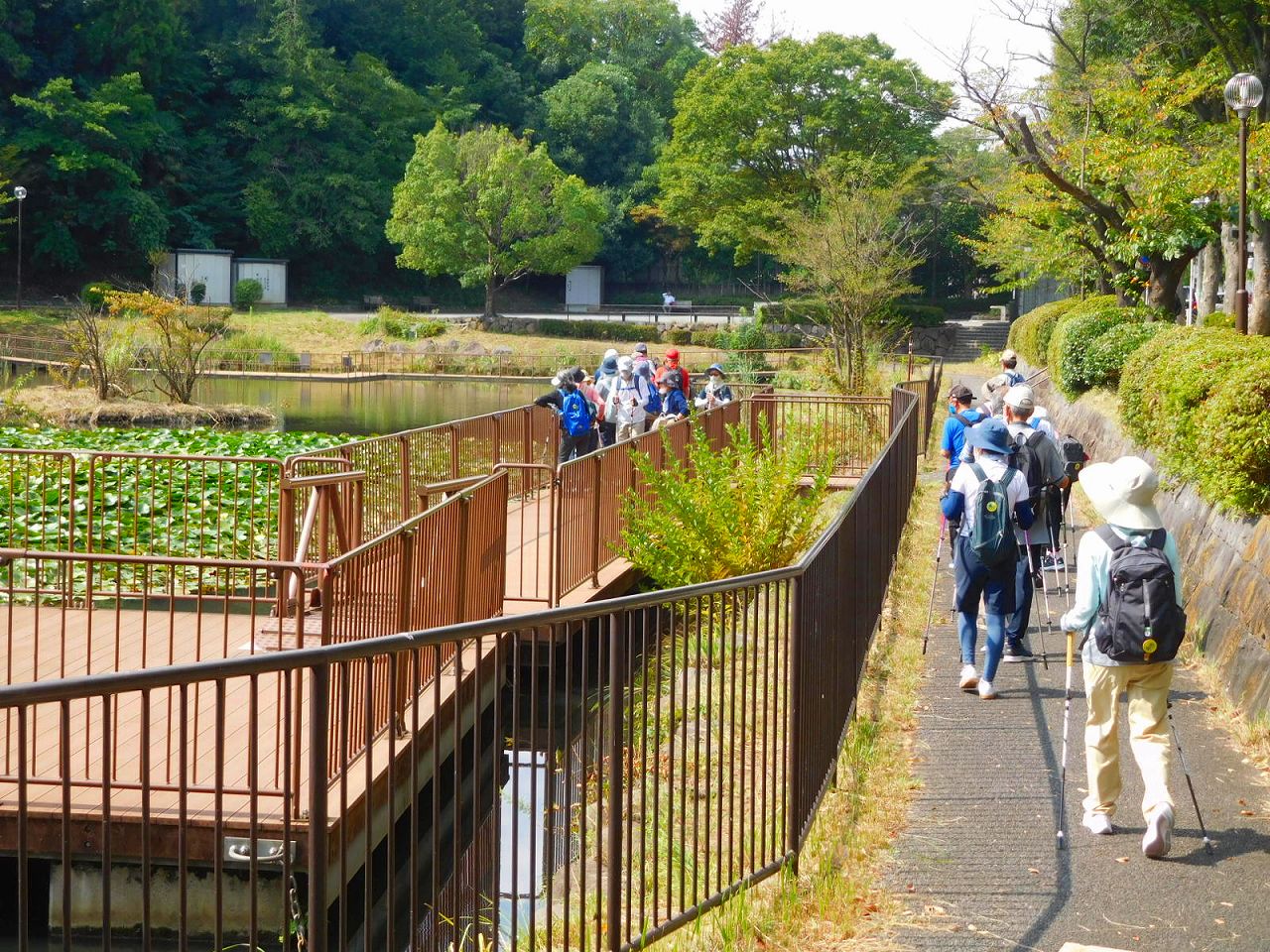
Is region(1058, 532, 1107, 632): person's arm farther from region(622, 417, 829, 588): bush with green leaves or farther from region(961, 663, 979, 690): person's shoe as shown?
region(622, 417, 829, 588): bush with green leaves

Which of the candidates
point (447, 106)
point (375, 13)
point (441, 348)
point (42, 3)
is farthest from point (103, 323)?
point (375, 13)

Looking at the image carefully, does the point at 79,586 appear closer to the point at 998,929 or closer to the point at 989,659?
the point at 989,659

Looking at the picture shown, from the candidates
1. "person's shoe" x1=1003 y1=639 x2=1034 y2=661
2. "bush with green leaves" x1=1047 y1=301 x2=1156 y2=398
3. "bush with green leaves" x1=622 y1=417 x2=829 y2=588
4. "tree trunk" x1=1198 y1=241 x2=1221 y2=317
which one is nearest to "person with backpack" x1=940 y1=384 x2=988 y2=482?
"bush with green leaves" x1=622 y1=417 x2=829 y2=588

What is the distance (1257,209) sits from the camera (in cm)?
2192

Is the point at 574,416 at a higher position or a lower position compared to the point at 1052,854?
higher

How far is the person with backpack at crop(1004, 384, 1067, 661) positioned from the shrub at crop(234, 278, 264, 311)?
62.1m

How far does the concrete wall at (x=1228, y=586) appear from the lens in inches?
324

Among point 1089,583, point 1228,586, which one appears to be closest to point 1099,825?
point 1089,583

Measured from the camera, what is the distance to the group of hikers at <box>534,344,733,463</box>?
15.7 metres

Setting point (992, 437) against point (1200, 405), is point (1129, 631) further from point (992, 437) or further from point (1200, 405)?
point (1200, 405)

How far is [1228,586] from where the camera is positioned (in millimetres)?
9398

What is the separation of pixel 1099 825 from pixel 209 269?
2674 inches

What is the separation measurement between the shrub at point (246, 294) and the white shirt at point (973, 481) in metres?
63.1

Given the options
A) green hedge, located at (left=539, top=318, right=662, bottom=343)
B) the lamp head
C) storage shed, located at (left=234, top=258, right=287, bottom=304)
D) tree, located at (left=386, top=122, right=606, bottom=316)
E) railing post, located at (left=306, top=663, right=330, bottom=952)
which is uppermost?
tree, located at (left=386, top=122, right=606, bottom=316)
